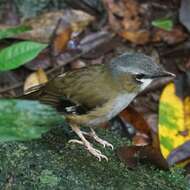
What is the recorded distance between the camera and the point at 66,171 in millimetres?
4113

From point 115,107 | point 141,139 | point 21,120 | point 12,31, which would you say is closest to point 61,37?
point 12,31

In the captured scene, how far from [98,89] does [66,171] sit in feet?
2.72

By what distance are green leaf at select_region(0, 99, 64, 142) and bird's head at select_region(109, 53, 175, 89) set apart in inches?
82.1

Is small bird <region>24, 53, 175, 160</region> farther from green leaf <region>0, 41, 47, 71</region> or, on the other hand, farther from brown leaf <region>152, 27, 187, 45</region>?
brown leaf <region>152, 27, 187, 45</region>

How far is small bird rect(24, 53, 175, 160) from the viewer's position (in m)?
4.53

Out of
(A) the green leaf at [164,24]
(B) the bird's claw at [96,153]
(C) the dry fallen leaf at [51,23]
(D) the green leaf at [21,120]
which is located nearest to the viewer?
(D) the green leaf at [21,120]

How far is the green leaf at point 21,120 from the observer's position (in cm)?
251

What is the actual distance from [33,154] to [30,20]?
3.71 metres

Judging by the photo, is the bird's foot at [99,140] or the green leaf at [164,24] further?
the green leaf at [164,24]

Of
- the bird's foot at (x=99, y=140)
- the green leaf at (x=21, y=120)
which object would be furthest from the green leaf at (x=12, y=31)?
the green leaf at (x=21, y=120)

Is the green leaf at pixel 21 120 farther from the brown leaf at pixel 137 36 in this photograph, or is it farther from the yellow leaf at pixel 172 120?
the brown leaf at pixel 137 36

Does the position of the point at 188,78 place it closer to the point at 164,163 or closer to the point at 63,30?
the point at 63,30

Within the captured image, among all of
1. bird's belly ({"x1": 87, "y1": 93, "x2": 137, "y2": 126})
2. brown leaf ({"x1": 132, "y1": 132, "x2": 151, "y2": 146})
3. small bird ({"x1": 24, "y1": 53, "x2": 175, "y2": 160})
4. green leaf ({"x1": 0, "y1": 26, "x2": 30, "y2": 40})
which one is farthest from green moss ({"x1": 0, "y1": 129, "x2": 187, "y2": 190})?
green leaf ({"x1": 0, "y1": 26, "x2": 30, "y2": 40})

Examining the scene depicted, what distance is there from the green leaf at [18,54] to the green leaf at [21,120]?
3.64m
